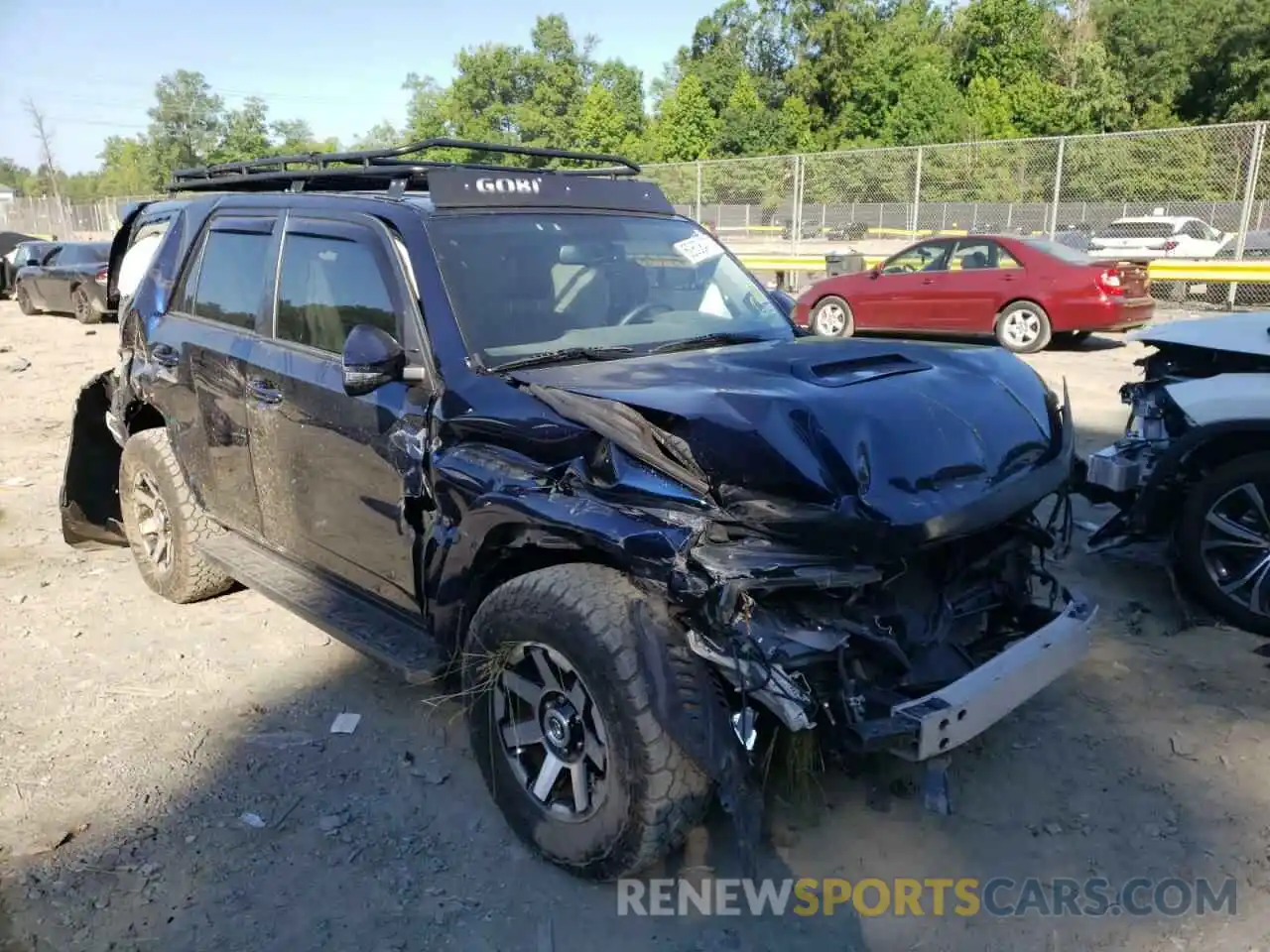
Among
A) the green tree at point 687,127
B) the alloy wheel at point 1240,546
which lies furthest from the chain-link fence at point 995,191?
the green tree at point 687,127

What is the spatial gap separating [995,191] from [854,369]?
18924 mm

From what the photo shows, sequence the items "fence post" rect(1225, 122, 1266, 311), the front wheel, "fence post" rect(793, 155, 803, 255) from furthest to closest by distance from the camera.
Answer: "fence post" rect(793, 155, 803, 255) < "fence post" rect(1225, 122, 1266, 311) < the front wheel

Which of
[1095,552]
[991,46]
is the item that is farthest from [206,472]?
[991,46]

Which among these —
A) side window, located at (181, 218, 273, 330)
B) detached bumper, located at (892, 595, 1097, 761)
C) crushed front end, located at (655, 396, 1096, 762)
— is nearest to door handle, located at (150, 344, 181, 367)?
side window, located at (181, 218, 273, 330)

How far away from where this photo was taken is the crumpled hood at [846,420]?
254cm

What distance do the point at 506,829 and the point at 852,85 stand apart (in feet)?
203

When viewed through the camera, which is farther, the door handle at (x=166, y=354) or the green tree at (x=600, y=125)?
the green tree at (x=600, y=125)

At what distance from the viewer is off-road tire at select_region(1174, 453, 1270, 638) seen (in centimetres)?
414

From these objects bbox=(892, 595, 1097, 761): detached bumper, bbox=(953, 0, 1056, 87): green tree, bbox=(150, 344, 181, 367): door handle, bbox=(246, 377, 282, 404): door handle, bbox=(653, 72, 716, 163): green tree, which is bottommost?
bbox=(892, 595, 1097, 761): detached bumper

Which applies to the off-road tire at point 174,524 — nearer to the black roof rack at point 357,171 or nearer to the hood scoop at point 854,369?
the black roof rack at point 357,171

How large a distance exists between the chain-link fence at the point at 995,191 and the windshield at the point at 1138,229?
0.18 meters

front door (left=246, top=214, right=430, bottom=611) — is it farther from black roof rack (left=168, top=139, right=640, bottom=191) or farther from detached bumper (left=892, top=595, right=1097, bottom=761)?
detached bumper (left=892, top=595, right=1097, bottom=761)

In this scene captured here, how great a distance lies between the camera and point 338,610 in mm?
3623

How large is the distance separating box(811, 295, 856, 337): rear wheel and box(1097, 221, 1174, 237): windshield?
26.2 ft
